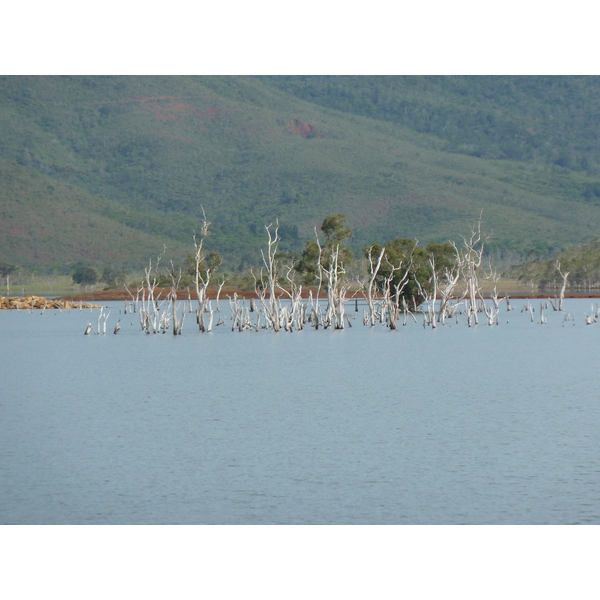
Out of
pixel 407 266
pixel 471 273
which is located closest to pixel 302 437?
pixel 471 273

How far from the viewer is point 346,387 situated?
94.7ft

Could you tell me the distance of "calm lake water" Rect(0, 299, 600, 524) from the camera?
13805mm

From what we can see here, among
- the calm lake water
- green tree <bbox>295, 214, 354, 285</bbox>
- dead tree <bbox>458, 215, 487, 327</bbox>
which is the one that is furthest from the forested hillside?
the calm lake water

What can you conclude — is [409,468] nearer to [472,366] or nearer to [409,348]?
[472,366]

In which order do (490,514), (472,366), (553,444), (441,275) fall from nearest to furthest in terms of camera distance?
(490,514), (553,444), (472,366), (441,275)

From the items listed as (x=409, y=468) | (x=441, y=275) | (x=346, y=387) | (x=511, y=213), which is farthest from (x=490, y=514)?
(x=511, y=213)

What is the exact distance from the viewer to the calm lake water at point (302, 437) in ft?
45.3

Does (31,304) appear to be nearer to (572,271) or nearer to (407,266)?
(407,266)

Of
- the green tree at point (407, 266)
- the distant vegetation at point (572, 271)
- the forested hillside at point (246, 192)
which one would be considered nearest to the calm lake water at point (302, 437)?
the green tree at point (407, 266)

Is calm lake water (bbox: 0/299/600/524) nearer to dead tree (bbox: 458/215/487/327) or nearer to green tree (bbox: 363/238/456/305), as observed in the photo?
dead tree (bbox: 458/215/487/327)

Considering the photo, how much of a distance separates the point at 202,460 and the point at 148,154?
575ft

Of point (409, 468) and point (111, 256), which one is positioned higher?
point (111, 256)

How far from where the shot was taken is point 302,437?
64.7 ft

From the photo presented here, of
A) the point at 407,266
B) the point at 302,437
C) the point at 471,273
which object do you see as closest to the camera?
Answer: the point at 302,437
